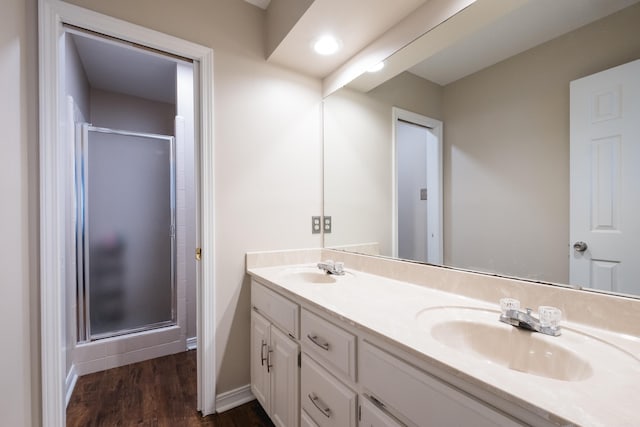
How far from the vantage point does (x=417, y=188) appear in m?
1.45

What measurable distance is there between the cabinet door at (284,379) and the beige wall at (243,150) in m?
0.40

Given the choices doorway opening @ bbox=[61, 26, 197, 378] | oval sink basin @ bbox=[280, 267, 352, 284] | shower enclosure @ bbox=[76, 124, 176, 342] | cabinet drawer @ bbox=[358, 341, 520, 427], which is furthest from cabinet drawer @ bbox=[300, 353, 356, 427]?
shower enclosure @ bbox=[76, 124, 176, 342]

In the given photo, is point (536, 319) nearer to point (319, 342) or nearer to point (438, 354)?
point (438, 354)

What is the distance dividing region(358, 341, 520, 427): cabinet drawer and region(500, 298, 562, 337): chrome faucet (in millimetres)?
380

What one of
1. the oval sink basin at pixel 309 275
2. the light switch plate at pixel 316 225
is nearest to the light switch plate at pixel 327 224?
the light switch plate at pixel 316 225

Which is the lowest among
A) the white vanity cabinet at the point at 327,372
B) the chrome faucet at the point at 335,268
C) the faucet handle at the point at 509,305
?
the white vanity cabinet at the point at 327,372

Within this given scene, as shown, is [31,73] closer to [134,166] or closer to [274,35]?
[274,35]

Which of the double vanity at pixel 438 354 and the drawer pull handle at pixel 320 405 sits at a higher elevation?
the double vanity at pixel 438 354

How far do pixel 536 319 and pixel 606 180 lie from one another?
18.5 inches

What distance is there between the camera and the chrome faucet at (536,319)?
31.2 inches

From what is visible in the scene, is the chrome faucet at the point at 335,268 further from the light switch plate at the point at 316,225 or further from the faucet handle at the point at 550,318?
the faucet handle at the point at 550,318

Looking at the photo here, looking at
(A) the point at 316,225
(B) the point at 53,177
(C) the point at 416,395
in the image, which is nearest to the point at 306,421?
(C) the point at 416,395

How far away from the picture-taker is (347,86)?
6.02 ft

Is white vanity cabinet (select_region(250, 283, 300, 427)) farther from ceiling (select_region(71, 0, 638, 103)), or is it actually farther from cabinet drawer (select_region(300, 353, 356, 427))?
ceiling (select_region(71, 0, 638, 103))
